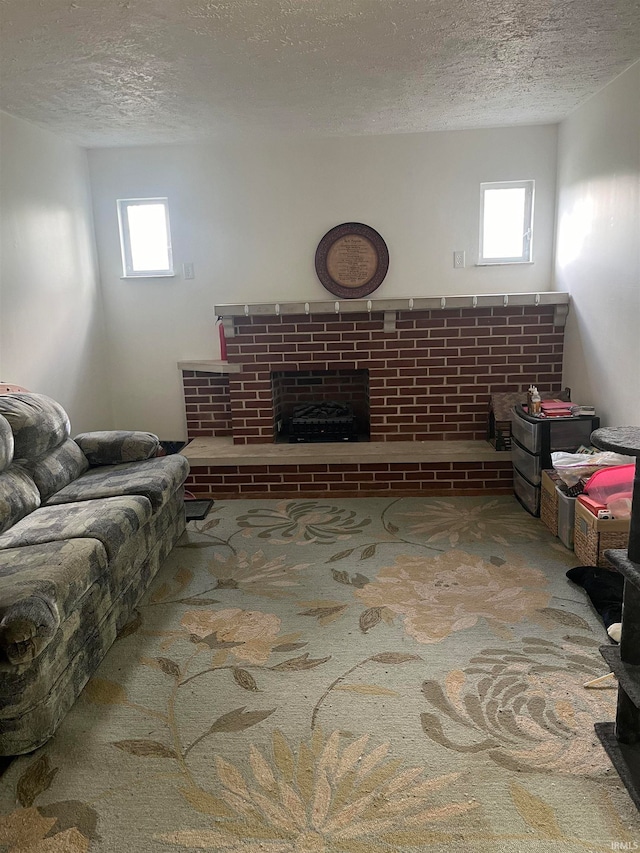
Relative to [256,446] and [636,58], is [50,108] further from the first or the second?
[636,58]

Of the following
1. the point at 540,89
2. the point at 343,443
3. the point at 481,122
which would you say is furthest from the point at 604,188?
the point at 343,443

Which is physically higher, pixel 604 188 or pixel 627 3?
pixel 627 3

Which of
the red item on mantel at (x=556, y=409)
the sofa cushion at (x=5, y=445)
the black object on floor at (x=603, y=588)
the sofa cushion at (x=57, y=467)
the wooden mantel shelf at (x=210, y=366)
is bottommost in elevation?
the black object on floor at (x=603, y=588)

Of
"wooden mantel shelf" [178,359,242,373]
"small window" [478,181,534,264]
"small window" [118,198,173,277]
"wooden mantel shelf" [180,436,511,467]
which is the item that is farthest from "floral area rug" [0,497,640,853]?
"small window" [118,198,173,277]

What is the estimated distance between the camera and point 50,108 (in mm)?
3275

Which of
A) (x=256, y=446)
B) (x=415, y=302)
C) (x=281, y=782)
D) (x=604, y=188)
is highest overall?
(x=604, y=188)

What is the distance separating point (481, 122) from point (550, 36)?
56.2 inches

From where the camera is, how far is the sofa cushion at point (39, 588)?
5.31 feet

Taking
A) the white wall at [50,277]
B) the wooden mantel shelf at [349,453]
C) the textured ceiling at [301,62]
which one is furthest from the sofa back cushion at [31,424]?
the textured ceiling at [301,62]

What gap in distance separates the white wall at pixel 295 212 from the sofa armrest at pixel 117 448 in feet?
4.75

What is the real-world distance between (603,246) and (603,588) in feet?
6.47

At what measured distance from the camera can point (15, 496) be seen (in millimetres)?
2527

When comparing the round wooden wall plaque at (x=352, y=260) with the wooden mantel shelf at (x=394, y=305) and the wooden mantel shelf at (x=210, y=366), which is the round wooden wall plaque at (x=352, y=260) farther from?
the wooden mantel shelf at (x=210, y=366)

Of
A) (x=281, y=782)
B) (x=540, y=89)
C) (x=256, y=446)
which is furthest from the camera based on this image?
(x=256, y=446)
